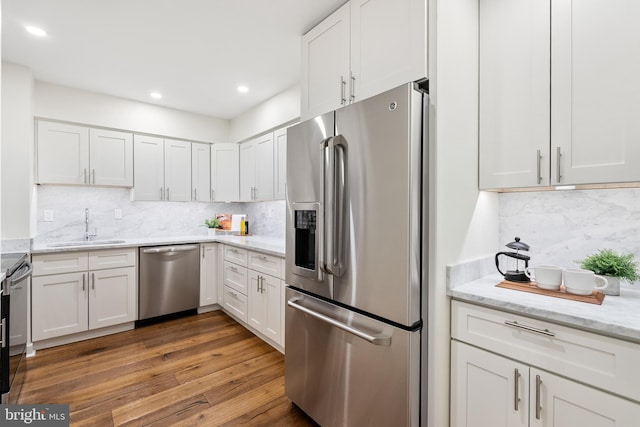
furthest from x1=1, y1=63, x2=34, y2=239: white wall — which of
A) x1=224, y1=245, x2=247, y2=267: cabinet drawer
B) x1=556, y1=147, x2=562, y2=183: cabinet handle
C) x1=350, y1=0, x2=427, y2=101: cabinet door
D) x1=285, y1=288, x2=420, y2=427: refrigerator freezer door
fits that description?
x1=556, y1=147, x2=562, y2=183: cabinet handle

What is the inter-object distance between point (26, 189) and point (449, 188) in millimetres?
3395

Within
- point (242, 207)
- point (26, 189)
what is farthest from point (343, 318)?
point (242, 207)

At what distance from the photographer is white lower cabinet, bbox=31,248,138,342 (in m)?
2.78

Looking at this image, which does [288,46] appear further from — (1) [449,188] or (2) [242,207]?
(2) [242,207]

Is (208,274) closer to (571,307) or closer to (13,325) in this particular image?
(13,325)

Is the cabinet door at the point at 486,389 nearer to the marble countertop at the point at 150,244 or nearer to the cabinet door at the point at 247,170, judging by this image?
the marble countertop at the point at 150,244

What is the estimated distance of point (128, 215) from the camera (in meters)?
3.84

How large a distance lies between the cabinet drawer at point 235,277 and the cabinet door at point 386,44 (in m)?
2.17

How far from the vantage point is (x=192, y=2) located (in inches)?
76.5

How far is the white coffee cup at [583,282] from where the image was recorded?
52.7 inches

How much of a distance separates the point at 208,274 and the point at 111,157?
1.72 metres

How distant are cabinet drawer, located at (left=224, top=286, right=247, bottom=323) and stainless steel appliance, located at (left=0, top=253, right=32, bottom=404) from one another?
1.66 metres

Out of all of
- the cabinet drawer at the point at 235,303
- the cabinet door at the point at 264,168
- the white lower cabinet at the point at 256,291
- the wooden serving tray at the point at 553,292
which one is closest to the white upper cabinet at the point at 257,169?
the cabinet door at the point at 264,168

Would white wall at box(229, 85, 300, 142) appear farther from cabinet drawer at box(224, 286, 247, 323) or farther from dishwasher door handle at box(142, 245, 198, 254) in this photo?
cabinet drawer at box(224, 286, 247, 323)
